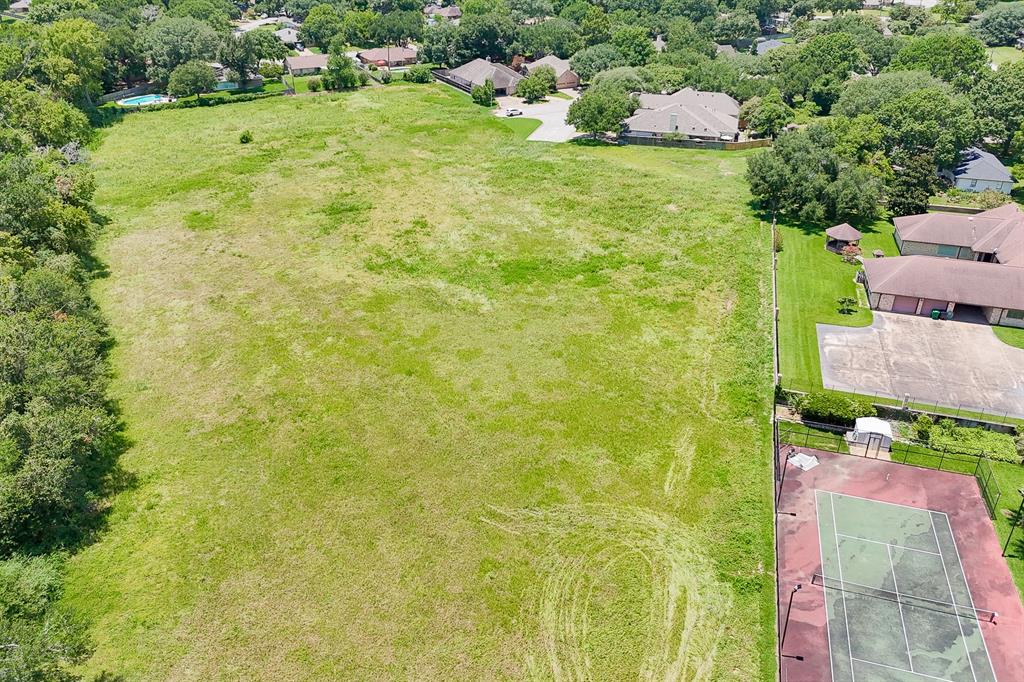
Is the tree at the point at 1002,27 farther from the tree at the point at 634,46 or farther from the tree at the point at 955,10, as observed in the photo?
the tree at the point at 634,46

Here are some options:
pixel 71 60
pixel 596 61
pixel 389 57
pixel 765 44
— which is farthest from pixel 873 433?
pixel 765 44

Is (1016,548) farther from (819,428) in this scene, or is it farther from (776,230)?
(776,230)

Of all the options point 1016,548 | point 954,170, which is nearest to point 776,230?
point 954,170


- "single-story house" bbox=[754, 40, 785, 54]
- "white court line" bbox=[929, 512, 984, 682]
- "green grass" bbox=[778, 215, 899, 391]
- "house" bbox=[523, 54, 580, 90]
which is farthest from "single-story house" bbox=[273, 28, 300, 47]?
"white court line" bbox=[929, 512, 984, 682]

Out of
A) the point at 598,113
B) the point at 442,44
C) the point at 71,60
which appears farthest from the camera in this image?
the point at 442,44

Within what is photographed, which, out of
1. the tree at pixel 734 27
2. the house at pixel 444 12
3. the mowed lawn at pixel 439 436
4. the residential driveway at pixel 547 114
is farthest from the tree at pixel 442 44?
the mowed lawn at pixel 439 436

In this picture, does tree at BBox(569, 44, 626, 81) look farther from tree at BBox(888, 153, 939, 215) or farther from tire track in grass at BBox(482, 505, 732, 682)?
tire track in grass at BBox(482, 505, 732, 682)

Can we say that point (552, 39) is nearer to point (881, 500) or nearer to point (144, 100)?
point (144, 100)
